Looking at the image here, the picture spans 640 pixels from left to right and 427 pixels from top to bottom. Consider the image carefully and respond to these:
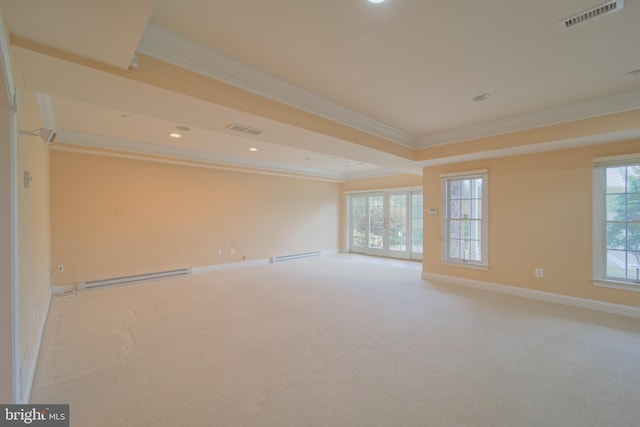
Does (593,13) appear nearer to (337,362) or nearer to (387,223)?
(337,362)

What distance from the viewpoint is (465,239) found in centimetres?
524

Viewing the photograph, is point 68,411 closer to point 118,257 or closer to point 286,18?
→ point 286,18

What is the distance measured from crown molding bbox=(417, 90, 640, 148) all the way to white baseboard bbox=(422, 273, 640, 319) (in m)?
2.55

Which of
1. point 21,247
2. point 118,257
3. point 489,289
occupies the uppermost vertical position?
point 21,247

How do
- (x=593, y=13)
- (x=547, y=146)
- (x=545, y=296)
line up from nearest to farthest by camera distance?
(x=593, y=13)
(x=547, y=146)
(x=545, y=296)

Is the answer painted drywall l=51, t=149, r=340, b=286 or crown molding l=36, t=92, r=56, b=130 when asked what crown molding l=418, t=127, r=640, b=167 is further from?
crown molding l=36, t=92, r=56, b=130

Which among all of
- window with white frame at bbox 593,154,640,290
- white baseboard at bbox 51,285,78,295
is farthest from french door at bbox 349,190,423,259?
white baseboard at bbox 51,285,78,295

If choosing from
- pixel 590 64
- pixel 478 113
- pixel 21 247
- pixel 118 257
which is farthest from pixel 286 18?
pixel 118 257

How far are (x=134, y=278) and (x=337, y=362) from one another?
15.5ft

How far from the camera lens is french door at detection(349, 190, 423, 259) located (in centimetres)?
784

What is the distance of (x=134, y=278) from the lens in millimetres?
5352

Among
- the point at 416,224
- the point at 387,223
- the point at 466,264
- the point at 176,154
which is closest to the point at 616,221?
the point at 466,264

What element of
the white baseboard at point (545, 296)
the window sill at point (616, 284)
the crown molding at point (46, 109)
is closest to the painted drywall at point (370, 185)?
the white baseboard at point (545, 296)

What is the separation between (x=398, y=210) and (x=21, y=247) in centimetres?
767
